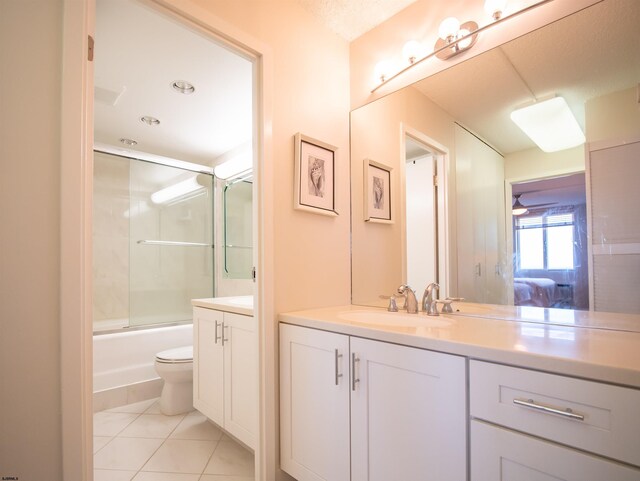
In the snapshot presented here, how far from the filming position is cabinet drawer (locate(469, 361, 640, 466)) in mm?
692

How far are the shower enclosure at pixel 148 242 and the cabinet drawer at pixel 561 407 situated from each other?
9.96 ft

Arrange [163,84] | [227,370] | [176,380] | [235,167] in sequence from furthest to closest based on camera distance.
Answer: [235,167], [176,380], [163,84], [227,370]

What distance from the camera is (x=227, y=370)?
72.1 inches

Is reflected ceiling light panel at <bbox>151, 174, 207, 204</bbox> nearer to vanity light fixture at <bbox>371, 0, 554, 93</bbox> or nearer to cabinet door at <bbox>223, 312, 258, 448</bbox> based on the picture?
cabinet door at <bbox>223, 312, 258, 448</bbox>

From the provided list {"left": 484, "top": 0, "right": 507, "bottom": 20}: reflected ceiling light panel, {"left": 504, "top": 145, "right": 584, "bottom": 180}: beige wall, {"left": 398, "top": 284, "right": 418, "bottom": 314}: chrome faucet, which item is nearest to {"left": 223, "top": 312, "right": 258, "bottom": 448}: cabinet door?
{"left": 398, "top": 284, "right": 418, "bottom": 314}: chrome faucet

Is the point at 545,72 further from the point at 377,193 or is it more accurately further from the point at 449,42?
the point at 377,193

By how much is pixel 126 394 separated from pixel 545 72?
3.32 meters

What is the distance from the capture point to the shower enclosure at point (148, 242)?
3.15m

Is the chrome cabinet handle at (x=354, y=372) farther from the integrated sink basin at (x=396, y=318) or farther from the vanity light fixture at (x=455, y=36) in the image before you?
the vanity light fixture at (x=455, y=36)

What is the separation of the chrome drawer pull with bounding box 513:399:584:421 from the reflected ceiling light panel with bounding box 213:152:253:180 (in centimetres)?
249

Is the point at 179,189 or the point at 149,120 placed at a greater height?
the point at 149,120

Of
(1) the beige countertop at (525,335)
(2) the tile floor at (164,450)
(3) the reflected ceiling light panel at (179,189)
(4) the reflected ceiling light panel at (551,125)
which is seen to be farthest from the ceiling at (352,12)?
(2) the tile floor at (164,450)

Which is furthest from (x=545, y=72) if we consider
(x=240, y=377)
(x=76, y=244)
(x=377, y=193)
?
(x=240, y=377)

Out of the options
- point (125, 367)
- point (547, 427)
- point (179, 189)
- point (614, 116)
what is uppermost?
point (179, 189)
